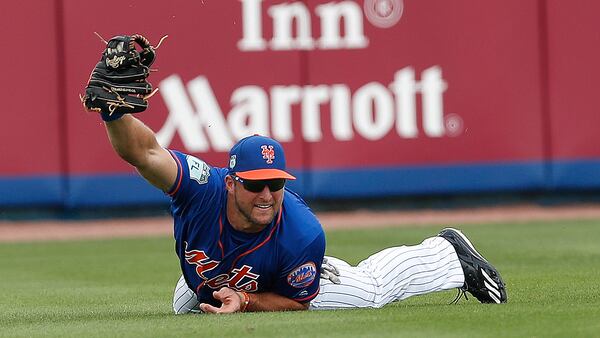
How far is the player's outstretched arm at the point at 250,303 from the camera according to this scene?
6.03 meters

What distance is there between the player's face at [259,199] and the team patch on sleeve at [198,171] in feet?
0.55

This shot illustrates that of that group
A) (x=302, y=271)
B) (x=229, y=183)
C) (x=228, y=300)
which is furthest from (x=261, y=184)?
(x=228, y=300)

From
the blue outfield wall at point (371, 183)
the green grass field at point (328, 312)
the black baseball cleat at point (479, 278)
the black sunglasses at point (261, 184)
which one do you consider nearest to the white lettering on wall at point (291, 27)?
the blue outfield wall at point (371, 183)

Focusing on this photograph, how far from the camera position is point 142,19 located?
1331cm

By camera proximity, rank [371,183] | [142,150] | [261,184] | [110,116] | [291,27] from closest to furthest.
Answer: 1. [110,116]
2. [142,150]
3. [261,184]
4. [291,27]
5. [371,183]

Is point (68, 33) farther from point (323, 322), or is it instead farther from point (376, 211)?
point (323, 322)

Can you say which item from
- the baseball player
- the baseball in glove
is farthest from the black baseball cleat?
the baseball in glove

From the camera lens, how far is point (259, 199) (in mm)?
5848

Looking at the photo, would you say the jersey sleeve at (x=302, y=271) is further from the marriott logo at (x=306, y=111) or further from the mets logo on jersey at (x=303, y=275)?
the marriott logo at (x=306, y=111)

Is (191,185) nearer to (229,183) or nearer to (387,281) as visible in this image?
(229,183)

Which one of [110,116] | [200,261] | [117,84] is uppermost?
[117,84]

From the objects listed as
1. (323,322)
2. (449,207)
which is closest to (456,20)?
(449,207)

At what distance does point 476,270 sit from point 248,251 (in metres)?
1.27

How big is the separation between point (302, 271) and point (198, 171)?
671mm
